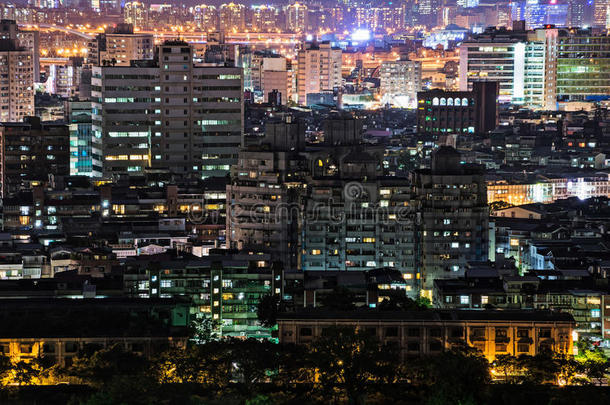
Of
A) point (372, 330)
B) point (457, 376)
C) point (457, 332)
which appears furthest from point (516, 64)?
point (457, 376)

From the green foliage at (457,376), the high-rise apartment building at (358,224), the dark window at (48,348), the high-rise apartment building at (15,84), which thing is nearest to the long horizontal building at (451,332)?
the green foliage at (457,376)

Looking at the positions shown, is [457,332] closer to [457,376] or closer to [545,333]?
[545,333]

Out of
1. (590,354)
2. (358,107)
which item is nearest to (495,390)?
(590,354)

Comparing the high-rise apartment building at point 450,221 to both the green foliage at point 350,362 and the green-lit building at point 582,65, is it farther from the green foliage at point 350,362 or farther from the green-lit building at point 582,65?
the green-lit building at point 582,65

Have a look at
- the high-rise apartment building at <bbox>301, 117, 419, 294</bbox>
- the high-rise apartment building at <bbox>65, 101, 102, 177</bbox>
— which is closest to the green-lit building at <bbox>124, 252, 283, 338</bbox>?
the high-rise apartment building at <bbox>301, 117, 419, 294</bbox>

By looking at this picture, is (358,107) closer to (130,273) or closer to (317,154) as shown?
(317,154)

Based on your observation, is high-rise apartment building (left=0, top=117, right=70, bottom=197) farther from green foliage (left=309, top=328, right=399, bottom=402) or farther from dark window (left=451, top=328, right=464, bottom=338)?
green foliage (left=309, top=328, right=399, bottom=402)

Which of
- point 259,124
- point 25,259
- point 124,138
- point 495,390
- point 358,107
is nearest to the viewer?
point 495,390
